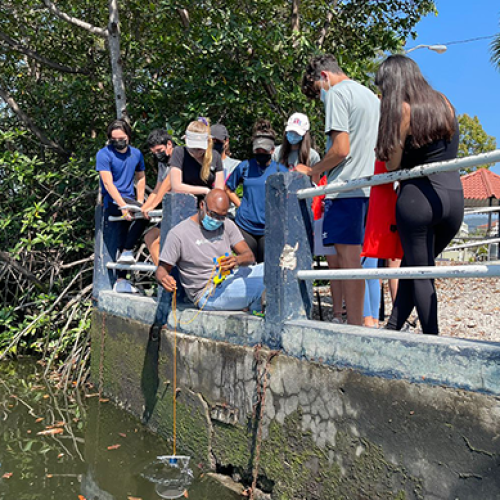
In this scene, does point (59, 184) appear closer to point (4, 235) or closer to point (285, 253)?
point (4, 235)

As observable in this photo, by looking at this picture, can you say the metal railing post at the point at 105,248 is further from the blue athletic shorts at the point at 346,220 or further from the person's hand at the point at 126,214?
the blue athletic shorts at the point at 346,220

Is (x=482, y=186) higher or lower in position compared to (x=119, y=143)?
higher

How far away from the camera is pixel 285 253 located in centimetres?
358

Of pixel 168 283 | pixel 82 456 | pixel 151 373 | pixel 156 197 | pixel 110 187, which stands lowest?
pixel 82 456

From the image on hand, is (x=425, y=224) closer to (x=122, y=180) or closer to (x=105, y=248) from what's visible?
(x=122, y=180)

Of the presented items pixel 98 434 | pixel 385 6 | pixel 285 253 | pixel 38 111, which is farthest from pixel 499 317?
pixel 38 111

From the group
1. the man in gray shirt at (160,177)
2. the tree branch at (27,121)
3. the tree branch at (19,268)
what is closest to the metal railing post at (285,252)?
the man in gray shirt at (160,177)

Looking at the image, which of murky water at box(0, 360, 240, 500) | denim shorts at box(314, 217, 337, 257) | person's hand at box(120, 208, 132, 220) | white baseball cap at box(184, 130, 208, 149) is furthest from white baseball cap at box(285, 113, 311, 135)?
murky water at box(0, 360, 240, 500)

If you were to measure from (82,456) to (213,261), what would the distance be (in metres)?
2.04

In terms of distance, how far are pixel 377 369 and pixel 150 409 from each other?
2.83m

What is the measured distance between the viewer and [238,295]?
4348 millimetres

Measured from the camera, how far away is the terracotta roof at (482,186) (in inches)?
799

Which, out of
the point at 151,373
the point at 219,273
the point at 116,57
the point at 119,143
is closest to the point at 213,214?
the point at 219,273

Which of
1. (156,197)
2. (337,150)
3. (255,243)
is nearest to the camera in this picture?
(337,150)
